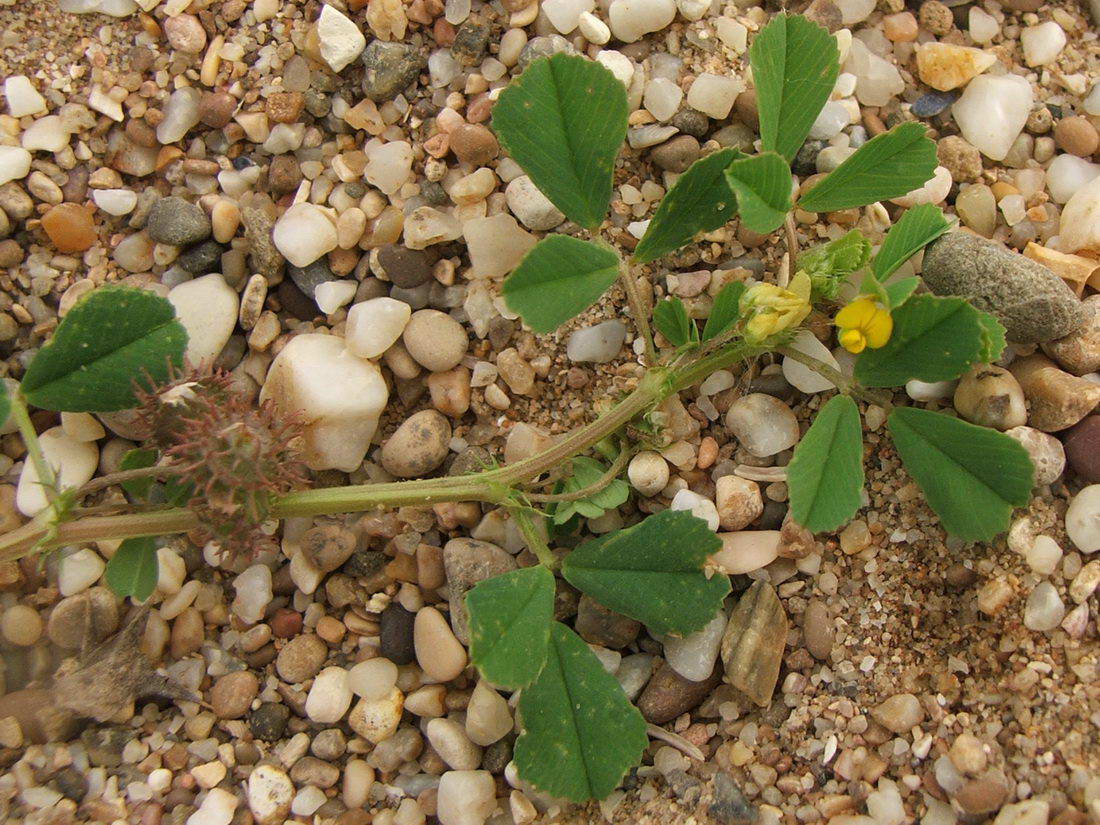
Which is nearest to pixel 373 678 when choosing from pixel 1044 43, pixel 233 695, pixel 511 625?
pixel 233 695

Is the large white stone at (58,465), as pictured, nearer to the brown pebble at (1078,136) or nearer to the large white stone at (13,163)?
the large white stone at (13,163)

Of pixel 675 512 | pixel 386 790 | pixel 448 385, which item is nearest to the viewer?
pixel 675 512

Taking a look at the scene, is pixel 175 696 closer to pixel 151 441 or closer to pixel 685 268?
pixel 151 441

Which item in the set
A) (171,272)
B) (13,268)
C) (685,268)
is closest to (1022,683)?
(685,268)

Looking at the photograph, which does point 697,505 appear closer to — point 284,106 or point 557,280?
point 557,280

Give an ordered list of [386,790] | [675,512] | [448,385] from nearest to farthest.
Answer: [675,512] → [386,790] → [448,385]

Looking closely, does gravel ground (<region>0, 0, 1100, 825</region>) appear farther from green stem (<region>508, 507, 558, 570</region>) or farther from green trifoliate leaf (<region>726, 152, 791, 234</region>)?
green trifoliate leaf (<region>726, 152, 791, 234</region>)

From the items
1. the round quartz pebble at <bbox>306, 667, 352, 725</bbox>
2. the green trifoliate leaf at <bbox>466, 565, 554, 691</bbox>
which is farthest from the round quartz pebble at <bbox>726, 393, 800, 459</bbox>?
the round quartz pebble at <bbox>306, 667, 352, 725</bbox>
